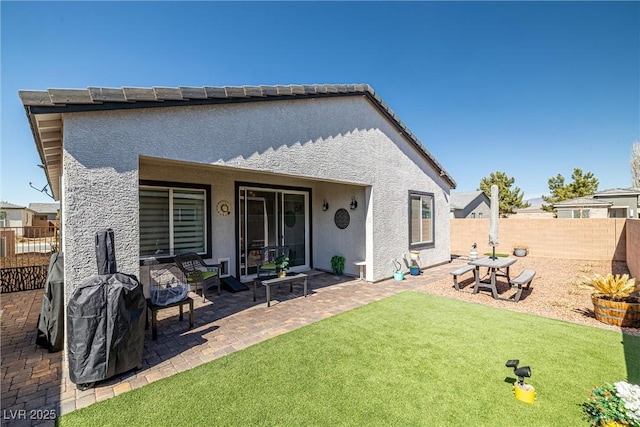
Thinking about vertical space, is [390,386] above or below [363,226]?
below

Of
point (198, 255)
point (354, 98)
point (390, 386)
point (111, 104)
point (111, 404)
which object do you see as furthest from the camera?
point (354, 98)

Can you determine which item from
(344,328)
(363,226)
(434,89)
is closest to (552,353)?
(344,328)

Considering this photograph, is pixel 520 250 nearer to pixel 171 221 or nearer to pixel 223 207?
pixel 223 207

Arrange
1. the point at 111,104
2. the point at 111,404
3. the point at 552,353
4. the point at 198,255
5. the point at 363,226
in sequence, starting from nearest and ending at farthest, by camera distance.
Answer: the point at 111,404 < the point at 111,104 < the point at 552,353 < the point at 198,255 < the point at 363,226

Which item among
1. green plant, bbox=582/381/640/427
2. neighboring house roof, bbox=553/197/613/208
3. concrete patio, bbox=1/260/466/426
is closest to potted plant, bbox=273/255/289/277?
concrete patio, bbox=1/260/466/426

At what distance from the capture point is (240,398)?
10.7 ft

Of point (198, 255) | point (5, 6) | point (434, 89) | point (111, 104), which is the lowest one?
point (198, 255)

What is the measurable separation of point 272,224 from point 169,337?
5.39m

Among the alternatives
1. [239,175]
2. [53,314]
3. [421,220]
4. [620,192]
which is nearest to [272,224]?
[239,175]

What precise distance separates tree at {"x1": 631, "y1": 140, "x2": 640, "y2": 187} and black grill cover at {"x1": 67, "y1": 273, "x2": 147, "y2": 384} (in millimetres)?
53770

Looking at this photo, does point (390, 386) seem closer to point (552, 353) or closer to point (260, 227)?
point (552, 353)

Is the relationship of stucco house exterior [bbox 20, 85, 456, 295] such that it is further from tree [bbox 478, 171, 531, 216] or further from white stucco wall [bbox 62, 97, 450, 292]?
tree [bbox 478, 171, 531, 216]

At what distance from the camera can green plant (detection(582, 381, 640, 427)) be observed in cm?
258

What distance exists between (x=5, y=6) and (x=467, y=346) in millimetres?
10047
